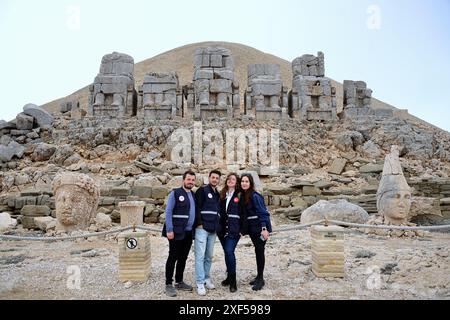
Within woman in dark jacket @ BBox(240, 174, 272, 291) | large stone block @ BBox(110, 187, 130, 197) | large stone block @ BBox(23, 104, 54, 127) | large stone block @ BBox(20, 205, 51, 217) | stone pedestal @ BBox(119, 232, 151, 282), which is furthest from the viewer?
large stone block @ BBox(23, 104, 54, 127)

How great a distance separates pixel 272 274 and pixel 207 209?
5.34ft

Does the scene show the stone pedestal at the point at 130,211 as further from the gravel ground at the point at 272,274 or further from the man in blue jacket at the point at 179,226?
the man in blue jacket at the point at 179,226

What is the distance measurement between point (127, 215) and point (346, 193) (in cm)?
665

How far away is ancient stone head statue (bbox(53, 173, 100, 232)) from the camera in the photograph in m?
7.50

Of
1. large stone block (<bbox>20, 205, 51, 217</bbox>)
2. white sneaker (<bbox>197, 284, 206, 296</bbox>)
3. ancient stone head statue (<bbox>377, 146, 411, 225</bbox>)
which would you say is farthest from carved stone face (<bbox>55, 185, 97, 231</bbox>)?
ancient stone head statue (<bbox>377, 146, 411, 225</bbox>)

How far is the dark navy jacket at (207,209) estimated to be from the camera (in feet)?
14.3

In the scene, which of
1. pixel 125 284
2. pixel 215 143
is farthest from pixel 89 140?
pixel 125 284

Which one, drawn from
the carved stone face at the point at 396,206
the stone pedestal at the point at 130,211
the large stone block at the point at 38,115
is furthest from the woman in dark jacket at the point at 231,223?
the large stone block at the point at 38,115

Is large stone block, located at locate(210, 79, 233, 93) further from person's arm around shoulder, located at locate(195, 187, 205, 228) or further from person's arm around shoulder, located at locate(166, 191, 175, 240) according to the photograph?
person's arm around shoulder, located at locate(166, 191, 175, 240)

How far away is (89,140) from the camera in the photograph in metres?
15.7

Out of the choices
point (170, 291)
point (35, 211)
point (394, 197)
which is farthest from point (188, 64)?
point (170, 291)

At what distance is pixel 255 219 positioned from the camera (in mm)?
4492

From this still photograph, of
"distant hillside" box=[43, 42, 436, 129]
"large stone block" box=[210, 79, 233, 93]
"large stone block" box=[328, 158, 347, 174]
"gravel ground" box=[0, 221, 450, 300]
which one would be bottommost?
"gravel ground" box=[0, 221, 450, 300]
